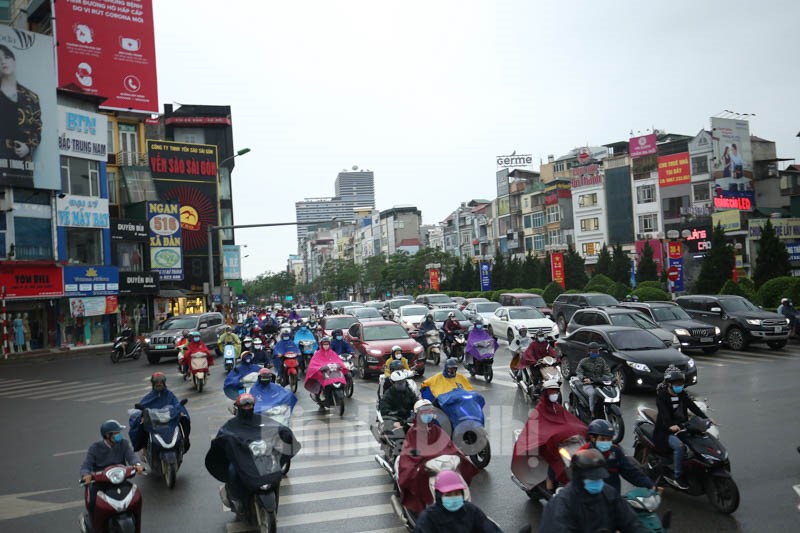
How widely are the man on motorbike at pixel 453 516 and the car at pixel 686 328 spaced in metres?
17.0

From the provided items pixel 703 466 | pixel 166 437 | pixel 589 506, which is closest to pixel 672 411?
pixel 703 466

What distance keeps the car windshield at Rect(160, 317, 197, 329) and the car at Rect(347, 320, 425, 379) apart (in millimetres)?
9807

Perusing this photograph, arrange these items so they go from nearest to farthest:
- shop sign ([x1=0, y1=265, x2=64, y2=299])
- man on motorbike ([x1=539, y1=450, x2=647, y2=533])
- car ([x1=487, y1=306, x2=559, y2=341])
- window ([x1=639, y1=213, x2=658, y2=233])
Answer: man on motorbike ([x1=539, y1=450, x2=647, y2=533]) < car ([x1=487, y1=306, x2=559, y2=341]) < shop sign ([x1=0, y1=265, x2=64, y2=299]) < window ([x1=639, y1=213, x2=658, y2=233])

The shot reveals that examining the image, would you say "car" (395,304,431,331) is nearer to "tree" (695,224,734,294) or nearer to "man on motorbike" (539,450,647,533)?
"tree" (695,224,734,294)

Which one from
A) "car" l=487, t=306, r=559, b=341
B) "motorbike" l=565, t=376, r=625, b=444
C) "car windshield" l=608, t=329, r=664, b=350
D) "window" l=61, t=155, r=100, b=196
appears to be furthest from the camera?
"window" l=61, t=155, r=100, b=196

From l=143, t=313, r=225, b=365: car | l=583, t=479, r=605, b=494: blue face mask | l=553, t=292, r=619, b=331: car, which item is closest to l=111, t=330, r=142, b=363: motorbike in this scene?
l=143, t=313, r=225, b=365: car

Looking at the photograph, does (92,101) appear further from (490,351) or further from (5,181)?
(490,351)

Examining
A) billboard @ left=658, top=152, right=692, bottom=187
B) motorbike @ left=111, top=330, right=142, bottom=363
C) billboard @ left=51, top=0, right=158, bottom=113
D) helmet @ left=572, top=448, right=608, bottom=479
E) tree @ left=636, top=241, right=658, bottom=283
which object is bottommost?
motorbike @ left=111, top=330, right=142, bottom=363

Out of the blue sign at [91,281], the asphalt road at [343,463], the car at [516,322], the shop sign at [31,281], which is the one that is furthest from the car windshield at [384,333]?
the blue sign at [91,281]

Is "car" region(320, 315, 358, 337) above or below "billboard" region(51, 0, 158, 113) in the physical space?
below

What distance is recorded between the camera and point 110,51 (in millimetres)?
48625

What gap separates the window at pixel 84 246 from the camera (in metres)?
36.2

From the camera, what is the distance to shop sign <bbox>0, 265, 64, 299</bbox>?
1246 inches

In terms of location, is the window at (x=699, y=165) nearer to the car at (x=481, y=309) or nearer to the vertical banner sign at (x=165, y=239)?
the car at (x=481, y=309)
